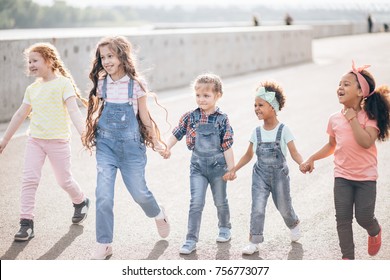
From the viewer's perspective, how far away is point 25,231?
5434 mm

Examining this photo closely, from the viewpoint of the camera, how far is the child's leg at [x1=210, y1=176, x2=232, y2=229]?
17.4 ft

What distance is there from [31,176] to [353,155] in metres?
2.48

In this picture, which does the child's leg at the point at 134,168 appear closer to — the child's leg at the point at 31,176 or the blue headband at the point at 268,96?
the child's leg at the point at 31,176

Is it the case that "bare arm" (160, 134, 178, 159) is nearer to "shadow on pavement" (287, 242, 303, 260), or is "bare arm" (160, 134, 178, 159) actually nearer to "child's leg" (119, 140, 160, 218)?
"child's leg" (119, 140, 160, 218)

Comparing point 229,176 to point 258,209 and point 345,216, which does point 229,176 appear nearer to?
point 258,209

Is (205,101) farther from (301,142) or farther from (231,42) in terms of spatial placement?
(231,42)

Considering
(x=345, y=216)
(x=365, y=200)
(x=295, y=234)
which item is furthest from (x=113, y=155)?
(x=365, y=200)

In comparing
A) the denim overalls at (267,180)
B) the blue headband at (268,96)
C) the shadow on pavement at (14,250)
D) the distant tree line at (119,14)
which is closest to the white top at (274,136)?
the denim overalls at (267,180)

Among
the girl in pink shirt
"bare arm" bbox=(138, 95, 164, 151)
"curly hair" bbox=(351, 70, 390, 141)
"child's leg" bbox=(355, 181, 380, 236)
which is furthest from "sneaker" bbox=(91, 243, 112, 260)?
"curly hair" bbox=(351, 70, 390, 141)

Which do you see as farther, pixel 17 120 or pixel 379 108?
pixel 17 120

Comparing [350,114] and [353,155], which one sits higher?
[350,114]

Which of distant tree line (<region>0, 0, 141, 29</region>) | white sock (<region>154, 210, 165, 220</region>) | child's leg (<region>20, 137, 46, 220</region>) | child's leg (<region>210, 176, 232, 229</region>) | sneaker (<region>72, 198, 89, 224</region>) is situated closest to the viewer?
child's leg (<region>210, 176, 232, 229</region>)

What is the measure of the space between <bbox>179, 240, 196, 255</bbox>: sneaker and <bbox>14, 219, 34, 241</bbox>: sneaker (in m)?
1.21
